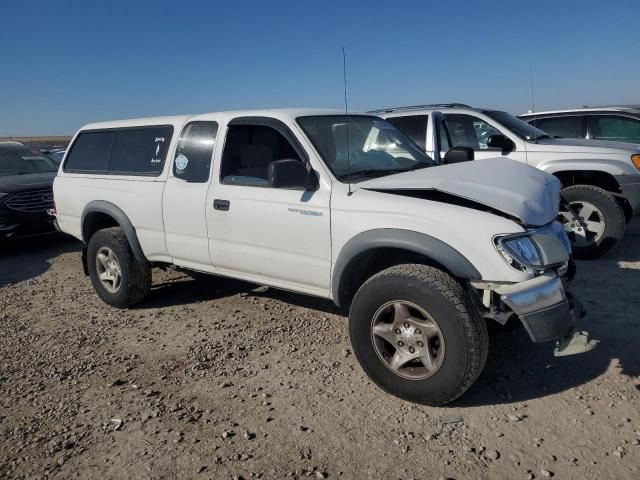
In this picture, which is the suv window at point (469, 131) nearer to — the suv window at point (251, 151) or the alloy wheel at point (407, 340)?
the suv window at point (251, 151)

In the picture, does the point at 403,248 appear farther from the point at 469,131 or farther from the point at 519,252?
the point at 469,131

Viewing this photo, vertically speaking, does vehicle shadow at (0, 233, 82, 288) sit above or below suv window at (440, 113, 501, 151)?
below

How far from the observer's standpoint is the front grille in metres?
7.98

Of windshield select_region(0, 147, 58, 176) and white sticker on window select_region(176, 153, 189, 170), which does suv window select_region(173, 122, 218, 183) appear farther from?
windshield select_region(0, 147, 58, 176)

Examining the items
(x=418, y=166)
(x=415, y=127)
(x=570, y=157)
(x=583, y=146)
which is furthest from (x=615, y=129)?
(x=418, y=166)

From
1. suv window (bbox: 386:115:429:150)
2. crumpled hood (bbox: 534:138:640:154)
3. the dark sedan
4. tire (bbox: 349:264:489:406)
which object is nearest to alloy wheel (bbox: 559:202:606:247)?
crumpled hood (bbox: 534:138:640:154)

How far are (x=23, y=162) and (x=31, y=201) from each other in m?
1.74

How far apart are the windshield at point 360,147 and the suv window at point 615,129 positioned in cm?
529

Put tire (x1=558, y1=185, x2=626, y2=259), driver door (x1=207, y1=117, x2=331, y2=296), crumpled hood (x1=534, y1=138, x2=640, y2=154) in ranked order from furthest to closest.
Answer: crumpled hood (x1=534, y1=138, x2=640, y2=154), tire (x1=558, y1=185, x2=626, y2=259), driver door (x1=207, y1=117, x2=331, y2=296)

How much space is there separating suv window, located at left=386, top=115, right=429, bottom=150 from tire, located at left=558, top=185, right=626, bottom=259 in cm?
192

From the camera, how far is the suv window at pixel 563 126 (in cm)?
860

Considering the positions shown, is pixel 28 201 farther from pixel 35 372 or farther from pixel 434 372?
pixel 434 372

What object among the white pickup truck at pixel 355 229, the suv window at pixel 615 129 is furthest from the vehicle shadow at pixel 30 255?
the suv window at pixel 615 129

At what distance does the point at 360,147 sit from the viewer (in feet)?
13.8
